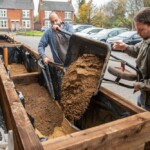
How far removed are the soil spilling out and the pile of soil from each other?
11.9 inches

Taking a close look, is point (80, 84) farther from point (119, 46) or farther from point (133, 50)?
point (133, 50)

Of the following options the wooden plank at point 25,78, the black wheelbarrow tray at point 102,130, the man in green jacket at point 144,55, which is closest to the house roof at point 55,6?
the wooden plank at point 25,78

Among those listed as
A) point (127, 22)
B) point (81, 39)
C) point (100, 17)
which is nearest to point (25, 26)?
point (100, 17)

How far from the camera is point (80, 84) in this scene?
3.00 meters

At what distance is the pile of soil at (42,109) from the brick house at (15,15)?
6172 cm

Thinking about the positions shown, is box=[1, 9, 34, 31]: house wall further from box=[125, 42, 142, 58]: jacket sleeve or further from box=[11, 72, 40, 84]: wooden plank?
box=[125, 42, 142, 58]: jacket sleeve

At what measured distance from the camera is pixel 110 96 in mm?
2533

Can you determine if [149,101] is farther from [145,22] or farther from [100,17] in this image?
[100,17]

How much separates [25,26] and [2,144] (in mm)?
66394

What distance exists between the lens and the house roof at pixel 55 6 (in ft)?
221

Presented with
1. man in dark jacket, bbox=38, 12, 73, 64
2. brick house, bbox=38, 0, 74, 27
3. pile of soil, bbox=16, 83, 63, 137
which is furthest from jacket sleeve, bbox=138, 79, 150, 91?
brick house, bbox=38, 0, 74, 27

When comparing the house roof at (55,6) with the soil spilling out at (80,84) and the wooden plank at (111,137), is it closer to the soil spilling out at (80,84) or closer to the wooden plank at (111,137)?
the soil spilling out at (80,84)

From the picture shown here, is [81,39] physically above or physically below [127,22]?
below

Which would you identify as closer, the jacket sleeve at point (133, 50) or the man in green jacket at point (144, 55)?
the man in green jacket at point (144, 55)
